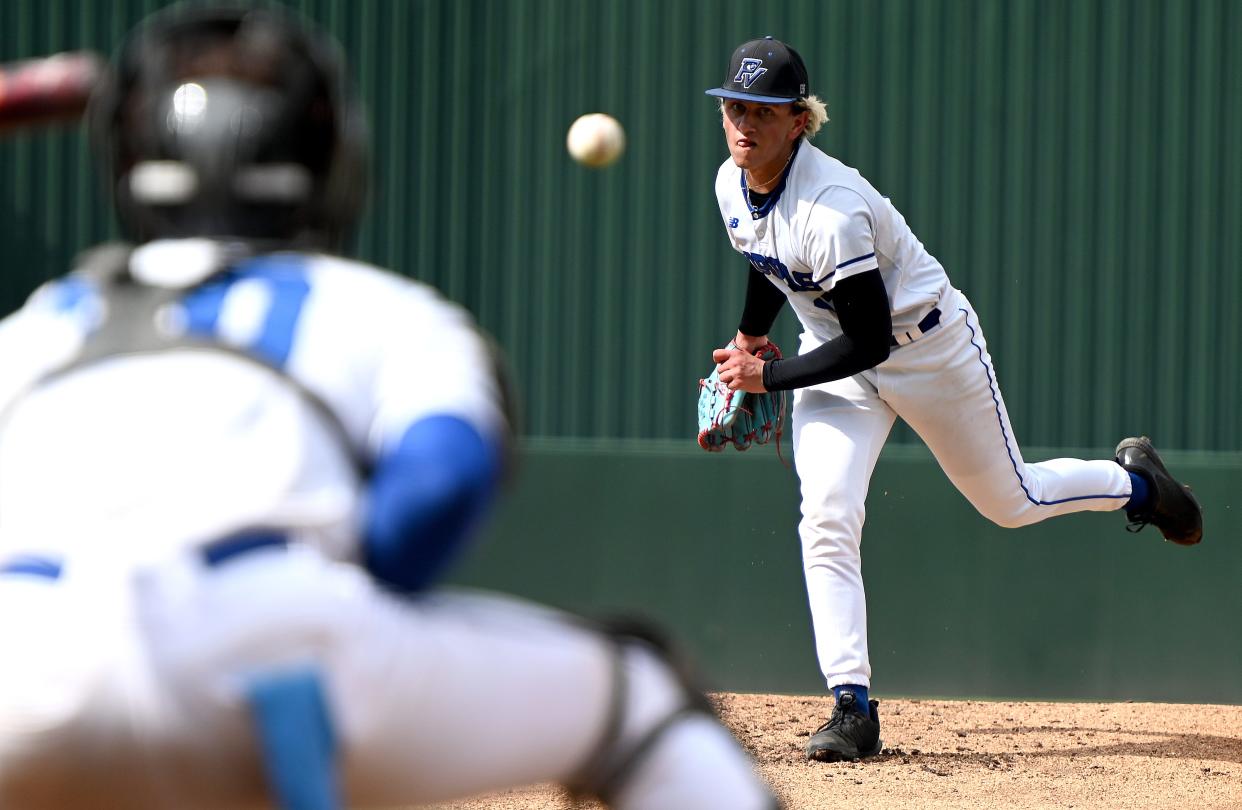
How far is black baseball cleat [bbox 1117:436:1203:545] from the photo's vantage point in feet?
19.1

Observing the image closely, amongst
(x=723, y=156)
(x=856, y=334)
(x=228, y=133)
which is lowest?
(x=856, y=334)

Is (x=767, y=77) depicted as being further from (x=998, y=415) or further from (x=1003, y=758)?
(x=1003, y=758)

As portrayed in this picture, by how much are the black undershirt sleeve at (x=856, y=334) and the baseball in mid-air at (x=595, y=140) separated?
181 cm

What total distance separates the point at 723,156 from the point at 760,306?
150cm

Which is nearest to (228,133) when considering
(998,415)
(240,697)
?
(240,697)

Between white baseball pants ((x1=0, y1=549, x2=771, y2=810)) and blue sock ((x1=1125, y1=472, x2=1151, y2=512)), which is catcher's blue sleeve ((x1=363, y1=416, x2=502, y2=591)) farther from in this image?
blue sock ((x1=1125, y1=472, x2=1151, y2=512))

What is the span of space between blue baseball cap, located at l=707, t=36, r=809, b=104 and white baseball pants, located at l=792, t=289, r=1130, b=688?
0.84 meters

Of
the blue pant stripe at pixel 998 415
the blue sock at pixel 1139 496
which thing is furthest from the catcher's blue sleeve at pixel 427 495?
the blue sock at pixel 1139 496

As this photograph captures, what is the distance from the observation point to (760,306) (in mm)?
5387

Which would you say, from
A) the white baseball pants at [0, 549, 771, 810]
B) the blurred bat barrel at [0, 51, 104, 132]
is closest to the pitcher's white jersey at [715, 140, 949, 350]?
the blurred bat barrel at [0, 51, 104, 132]

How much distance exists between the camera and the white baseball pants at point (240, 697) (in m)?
1.61

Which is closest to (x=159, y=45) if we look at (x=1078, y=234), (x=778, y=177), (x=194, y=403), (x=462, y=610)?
(x=194, y=403)

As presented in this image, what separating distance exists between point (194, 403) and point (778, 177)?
11.5ft

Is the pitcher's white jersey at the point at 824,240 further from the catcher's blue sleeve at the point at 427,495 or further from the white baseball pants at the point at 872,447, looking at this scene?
the catcher's blue sleeve at the point at 427,495
